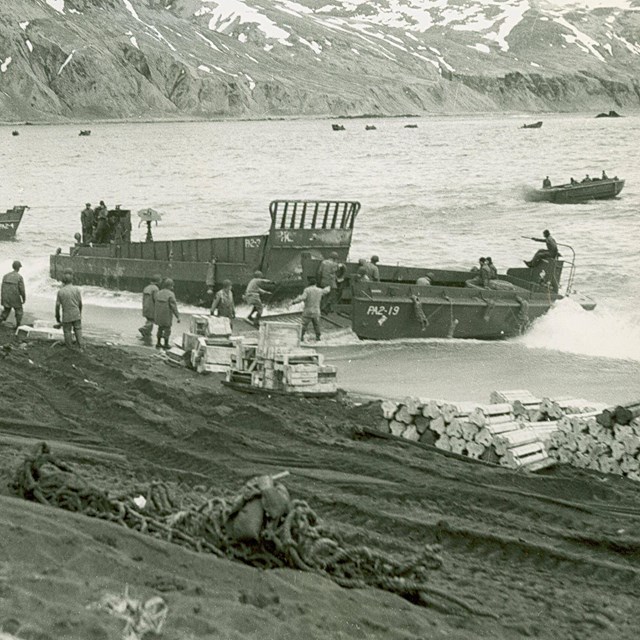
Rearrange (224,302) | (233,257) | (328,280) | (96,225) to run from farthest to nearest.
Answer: (96,225), (233,257), (328,280), (224,302)

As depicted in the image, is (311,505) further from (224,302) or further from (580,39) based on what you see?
(580,39)

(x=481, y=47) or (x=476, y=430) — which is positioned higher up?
(x=481, y=47)

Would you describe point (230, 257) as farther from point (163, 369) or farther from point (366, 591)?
point (366, 591)

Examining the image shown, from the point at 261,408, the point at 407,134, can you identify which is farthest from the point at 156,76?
the point at 261,408

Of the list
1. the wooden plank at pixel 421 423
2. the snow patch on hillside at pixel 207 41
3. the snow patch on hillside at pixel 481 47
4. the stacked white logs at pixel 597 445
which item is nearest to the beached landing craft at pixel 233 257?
the wooden plank at pixel 421 423

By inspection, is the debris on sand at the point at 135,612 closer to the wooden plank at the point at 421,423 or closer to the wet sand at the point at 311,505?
the wet sand at the point at 311,505

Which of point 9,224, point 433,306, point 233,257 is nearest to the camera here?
point 433,306

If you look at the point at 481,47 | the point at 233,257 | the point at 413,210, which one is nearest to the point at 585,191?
the point at 413,210
